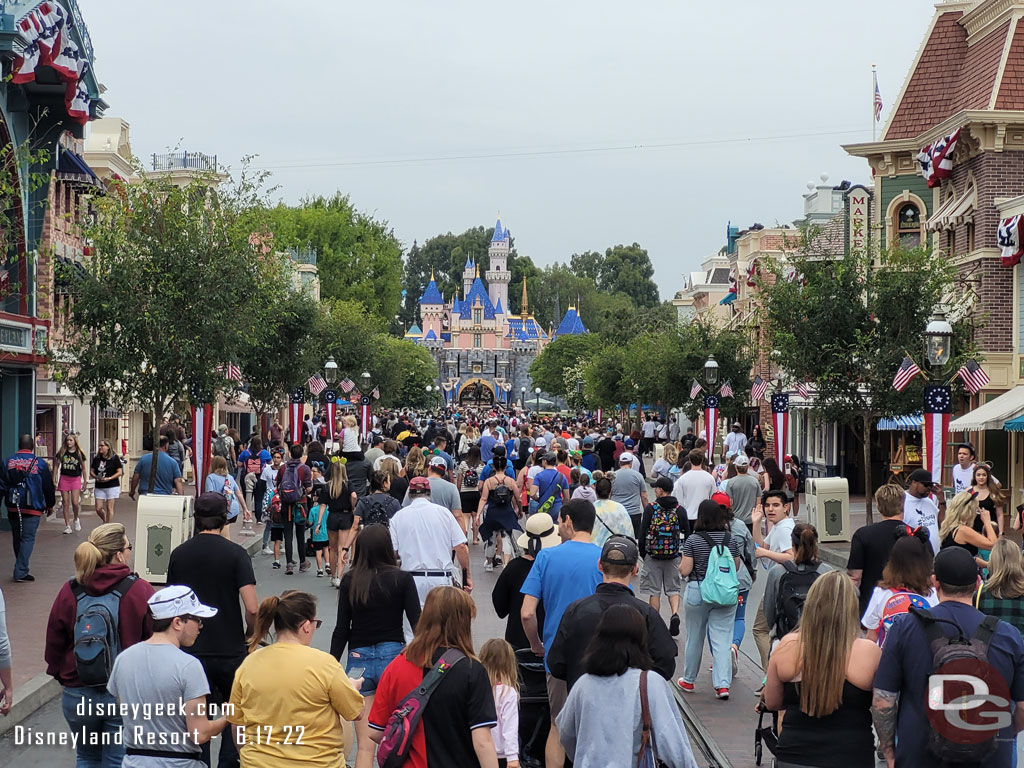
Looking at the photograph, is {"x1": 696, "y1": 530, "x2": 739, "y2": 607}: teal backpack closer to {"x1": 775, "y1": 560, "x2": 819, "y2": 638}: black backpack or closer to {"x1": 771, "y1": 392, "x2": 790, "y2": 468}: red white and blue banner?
{"x1": 775, "y1": 560, "x2": 819, "y2": 638}: black backpack

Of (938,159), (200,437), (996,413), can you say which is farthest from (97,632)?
(938,159)

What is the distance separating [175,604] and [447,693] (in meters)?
1.27

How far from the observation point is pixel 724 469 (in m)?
21.2

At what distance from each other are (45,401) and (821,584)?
25.7 m

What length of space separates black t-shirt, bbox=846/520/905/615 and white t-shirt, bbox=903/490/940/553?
2.02 meters

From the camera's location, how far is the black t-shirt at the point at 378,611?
25.0 ft

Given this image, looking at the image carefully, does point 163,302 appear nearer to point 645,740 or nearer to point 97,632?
point 97,632

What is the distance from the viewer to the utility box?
48.3ft

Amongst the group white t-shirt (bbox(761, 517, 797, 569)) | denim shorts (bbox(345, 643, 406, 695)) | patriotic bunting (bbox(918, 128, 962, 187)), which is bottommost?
denim shorts (bbox(345, 643, 406, 695))

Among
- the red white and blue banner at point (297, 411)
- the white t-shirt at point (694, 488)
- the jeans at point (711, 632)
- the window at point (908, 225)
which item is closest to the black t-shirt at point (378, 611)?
the jeans at point (711, 632)

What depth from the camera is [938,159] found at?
2938cm

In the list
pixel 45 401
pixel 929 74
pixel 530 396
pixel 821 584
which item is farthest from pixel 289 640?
pixel 530 396

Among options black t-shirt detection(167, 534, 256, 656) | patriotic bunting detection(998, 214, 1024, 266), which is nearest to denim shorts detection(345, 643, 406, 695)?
black t-shirt detection(167, 534, 256, 656)

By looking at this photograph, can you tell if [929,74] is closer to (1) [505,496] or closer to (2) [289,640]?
(1) [505,496]
